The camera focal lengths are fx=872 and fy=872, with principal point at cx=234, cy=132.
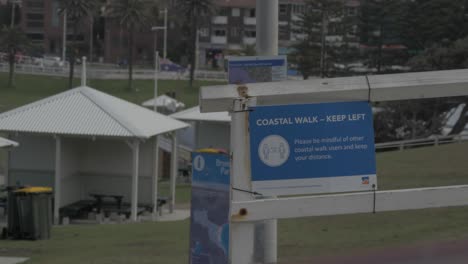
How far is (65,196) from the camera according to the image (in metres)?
21.9

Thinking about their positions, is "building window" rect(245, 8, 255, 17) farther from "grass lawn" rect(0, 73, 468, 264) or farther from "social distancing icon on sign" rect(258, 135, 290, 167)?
"social distancing icon on sign" rect(258, 135, 290, 167)

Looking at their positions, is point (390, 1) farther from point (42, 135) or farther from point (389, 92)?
point (389, 92)

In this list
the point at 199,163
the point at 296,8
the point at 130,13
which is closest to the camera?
the point at 199,163

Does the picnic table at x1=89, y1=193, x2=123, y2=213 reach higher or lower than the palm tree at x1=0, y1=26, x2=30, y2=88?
lower

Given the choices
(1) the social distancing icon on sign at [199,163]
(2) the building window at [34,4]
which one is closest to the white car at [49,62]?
(2) the building window at [34,4]

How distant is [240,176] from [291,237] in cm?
656

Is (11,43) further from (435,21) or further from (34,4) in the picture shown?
(435,21)

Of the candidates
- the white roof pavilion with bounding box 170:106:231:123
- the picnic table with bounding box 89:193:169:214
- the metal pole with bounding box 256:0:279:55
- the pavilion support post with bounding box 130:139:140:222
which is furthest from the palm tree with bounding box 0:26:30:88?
the metal pole with bounding box 256:0:279:55

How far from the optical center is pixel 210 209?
28.0 feet

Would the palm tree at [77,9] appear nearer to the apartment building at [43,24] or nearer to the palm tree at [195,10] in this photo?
the apartment building at [43,24]

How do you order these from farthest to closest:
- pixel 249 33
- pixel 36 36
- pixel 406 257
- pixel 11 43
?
pixel 36 36 < pixel 249 33 < pixel 11 43 < pixel 406 257

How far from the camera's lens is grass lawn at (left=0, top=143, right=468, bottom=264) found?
1121cm

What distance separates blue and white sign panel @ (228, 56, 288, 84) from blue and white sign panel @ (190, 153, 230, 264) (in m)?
1.50

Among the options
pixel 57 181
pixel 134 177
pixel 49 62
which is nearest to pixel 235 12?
pixel 49 62
